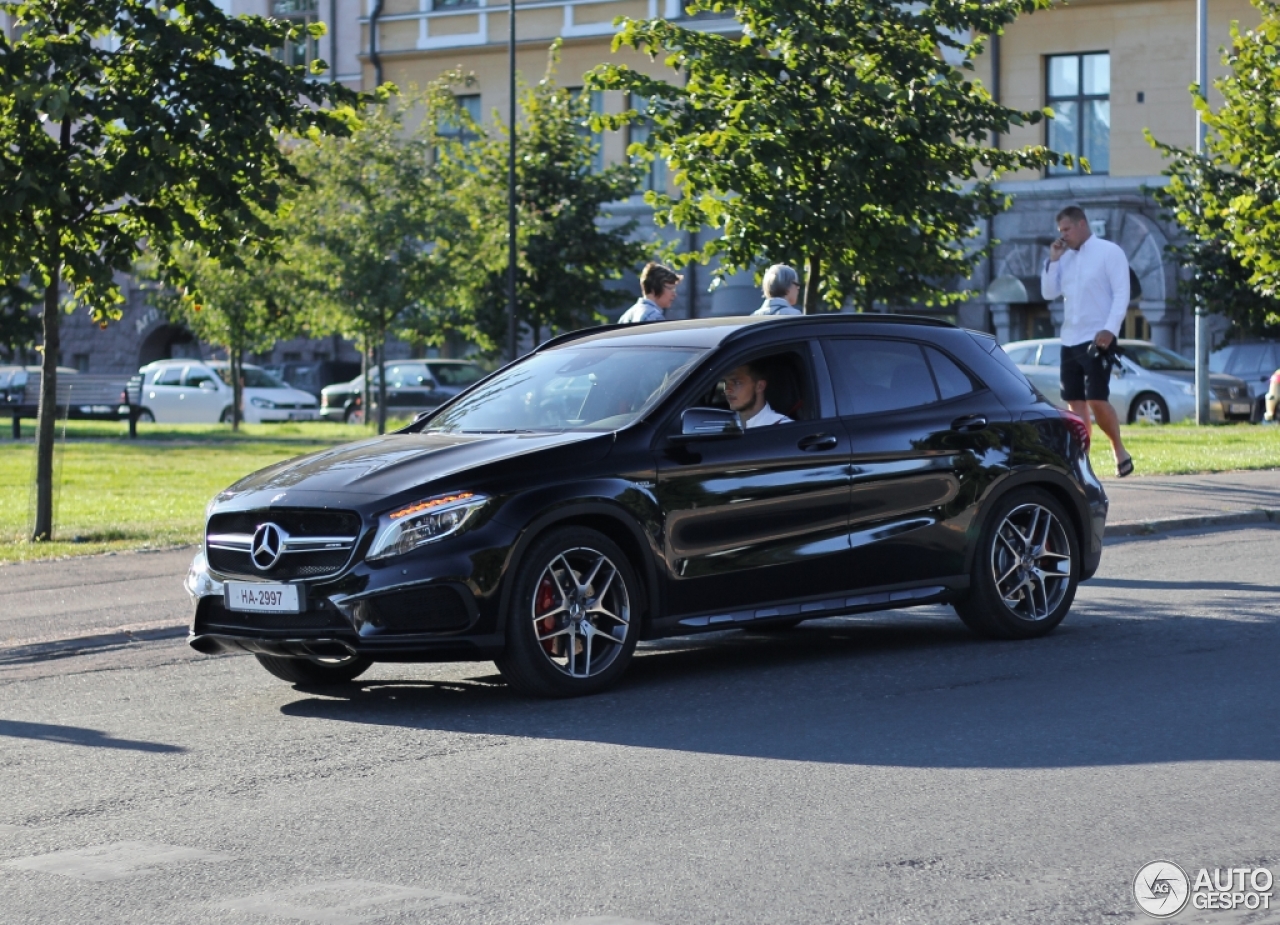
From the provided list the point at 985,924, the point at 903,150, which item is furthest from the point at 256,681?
the point at 903,150

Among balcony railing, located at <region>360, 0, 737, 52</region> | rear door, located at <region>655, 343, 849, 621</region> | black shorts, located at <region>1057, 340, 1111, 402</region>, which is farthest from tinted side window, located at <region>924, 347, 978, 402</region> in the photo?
balcony railing, located at <region>360, 0, 737, 52</region>

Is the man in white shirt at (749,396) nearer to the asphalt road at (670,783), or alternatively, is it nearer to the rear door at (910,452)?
the rear door at (910,452)

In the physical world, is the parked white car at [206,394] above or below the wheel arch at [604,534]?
above

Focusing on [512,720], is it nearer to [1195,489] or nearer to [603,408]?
[603,408]

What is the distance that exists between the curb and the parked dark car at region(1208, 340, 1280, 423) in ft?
65.3

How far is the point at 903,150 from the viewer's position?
716 inches

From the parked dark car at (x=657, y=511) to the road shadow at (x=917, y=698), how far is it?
269 mm

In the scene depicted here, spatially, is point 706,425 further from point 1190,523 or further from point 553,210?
point 553,210

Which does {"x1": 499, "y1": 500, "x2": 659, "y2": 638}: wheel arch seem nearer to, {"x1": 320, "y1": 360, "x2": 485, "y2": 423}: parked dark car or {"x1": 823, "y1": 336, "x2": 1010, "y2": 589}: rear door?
{"x1": 823, "y1": 336, "x2": 1010, "y2": 589}: rear door

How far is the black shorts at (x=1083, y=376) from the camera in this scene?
16.0 meters

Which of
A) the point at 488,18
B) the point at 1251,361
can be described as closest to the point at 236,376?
the point at 488,18

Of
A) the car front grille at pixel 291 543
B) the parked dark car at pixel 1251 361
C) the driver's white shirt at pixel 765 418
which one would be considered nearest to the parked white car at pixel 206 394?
the parked dark car at pixel 1251 361

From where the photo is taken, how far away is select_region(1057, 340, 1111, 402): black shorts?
1602 centimetres

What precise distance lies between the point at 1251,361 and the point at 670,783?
3140 cm
